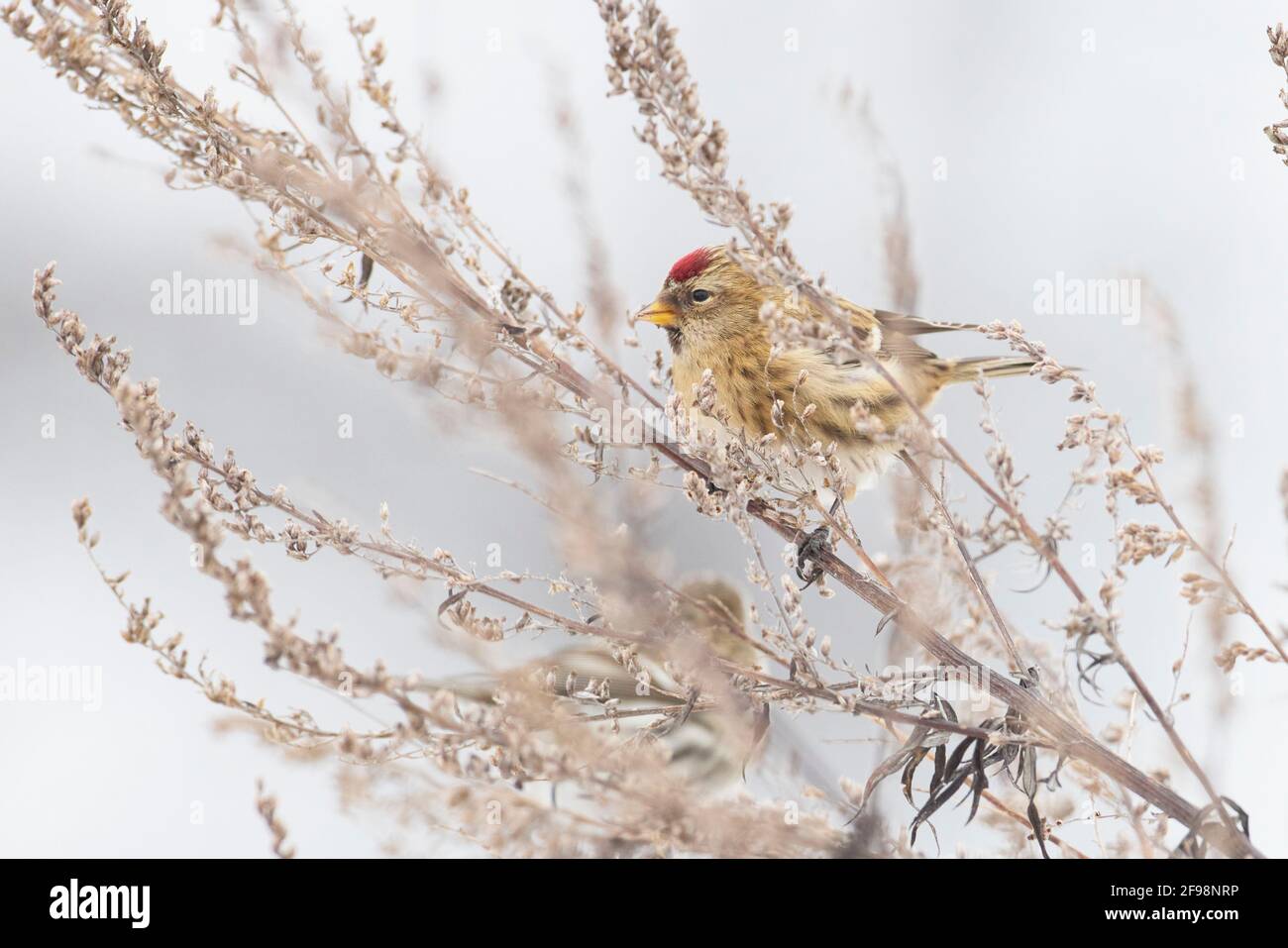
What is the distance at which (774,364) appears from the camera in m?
1.86

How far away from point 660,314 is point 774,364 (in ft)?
0.85

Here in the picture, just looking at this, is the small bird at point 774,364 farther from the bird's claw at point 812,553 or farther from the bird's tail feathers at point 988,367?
the bird's claw at point 812,553

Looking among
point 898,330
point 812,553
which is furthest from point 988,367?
point 812,553

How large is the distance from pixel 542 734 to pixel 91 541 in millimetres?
370

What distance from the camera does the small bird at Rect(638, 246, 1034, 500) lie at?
1.75m

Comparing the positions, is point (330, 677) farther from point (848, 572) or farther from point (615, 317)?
point (848, 572)

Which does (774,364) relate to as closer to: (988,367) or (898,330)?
(898,330)

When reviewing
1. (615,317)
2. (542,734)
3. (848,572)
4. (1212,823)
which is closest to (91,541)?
(542,734)

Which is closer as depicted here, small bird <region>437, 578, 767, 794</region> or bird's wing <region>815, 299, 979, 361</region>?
small bird <region>437, 578, 767, 794</region>

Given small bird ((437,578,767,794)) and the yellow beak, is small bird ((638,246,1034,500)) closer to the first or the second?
the yellow beak

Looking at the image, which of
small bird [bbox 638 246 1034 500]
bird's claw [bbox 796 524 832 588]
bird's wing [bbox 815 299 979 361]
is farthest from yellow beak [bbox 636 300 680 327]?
bird's claw [bbox 796 524 832 588]

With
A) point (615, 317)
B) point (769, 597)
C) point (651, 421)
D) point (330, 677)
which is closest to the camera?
point (330, 677)

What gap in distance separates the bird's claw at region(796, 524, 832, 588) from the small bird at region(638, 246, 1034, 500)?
34 cm
